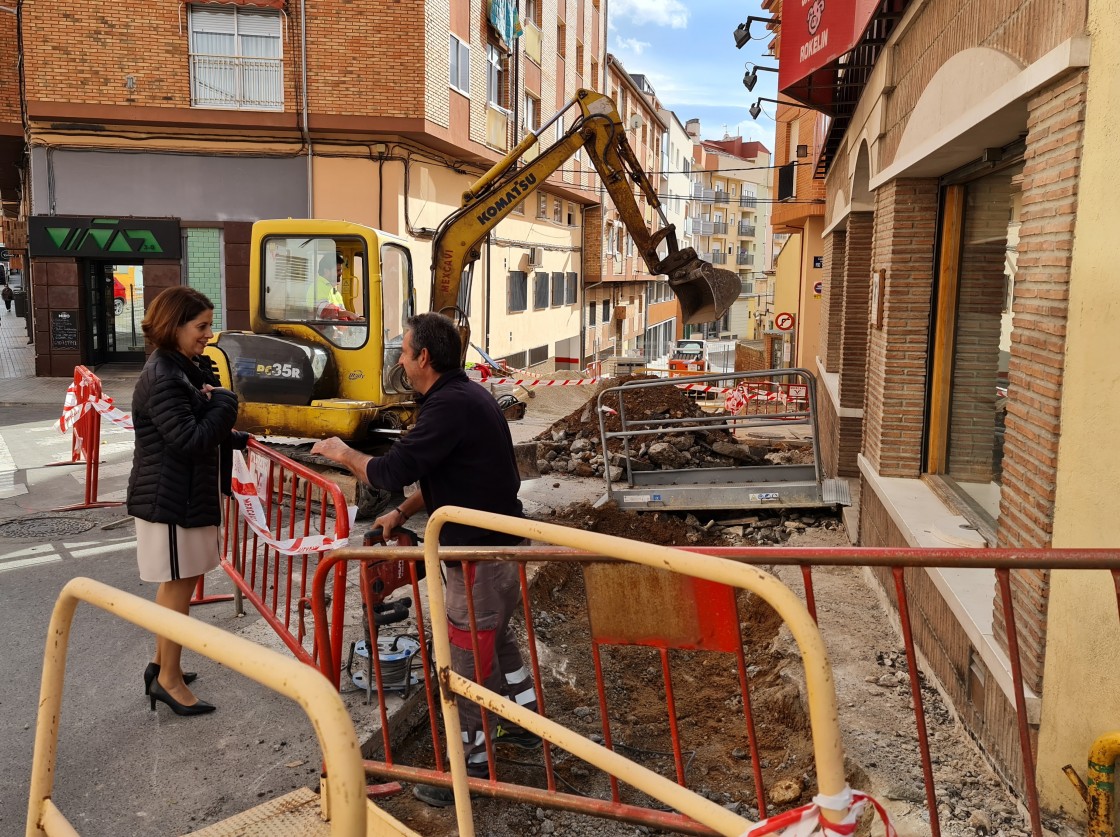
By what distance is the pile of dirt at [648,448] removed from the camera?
34.6 ft

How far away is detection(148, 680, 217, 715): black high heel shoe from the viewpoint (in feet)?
14.5

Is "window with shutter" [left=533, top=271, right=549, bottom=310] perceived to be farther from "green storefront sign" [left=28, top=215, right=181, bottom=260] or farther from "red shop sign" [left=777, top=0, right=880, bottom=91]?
"red shop sign" [left=777, top=0, right=880, bottom=91]

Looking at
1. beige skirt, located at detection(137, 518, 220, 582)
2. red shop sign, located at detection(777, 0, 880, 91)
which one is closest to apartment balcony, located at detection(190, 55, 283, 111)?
red shop sign, located at detection(777, 0, 880, 91)

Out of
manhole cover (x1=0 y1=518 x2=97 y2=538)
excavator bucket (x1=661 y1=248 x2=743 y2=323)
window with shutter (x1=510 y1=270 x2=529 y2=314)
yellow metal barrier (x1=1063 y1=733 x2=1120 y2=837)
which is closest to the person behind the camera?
yellow metal barrier (x1=1063 y1=733 x2=1120 y2=837)

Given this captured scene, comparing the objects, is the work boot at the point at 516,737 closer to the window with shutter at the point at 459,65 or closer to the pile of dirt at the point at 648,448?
the pile of dirt at the point at 648,448

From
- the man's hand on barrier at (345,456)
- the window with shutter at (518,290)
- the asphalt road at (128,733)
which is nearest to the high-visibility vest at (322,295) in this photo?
the asphalt road at (128,733)

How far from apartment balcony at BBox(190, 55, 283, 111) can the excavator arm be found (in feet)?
29.8

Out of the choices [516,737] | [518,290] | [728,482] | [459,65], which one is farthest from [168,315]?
[518,290]

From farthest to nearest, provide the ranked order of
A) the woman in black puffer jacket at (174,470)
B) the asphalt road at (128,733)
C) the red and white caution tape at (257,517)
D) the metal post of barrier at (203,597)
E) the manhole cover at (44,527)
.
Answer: the manhole cover at (44,527) < the metal post of barrier at (203,597) < the red and white caution tape at (257,517) < the woman in black puffer jacket at (174,470) < the asphalt road at (128,733)

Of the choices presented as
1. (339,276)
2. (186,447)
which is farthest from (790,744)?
(339,276)

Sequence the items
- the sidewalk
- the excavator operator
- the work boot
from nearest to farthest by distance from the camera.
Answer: the work boot
the excavator operator
the sidewalk

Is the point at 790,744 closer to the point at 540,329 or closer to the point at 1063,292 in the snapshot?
the point at 1063,292

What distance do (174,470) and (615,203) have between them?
22.1 feet

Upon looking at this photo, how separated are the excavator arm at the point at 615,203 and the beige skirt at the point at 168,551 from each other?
19.2 feet
